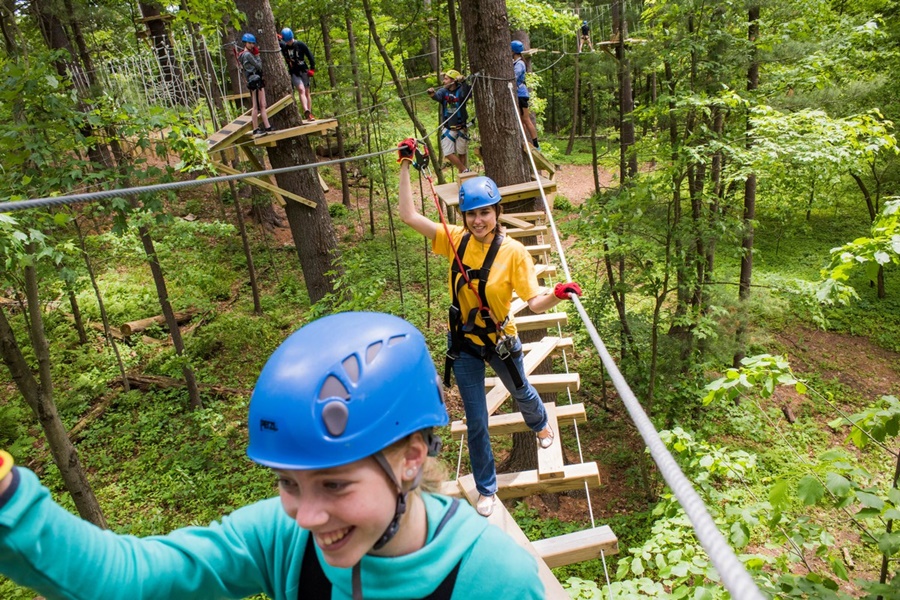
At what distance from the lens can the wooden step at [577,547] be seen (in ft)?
8.39

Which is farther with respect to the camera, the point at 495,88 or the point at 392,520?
the point at 495,88

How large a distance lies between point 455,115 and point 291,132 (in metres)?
2.05

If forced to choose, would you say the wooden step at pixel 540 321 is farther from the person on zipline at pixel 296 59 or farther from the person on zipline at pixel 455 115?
the person on zipline at pixel 296 59

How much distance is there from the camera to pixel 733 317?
306 inches

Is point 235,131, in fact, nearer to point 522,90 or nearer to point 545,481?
point 522,90

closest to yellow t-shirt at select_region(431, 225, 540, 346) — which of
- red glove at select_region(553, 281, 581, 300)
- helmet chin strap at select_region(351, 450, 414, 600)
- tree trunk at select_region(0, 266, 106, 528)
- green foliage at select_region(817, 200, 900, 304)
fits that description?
red glove at select_region(553, 281, 581, 300)

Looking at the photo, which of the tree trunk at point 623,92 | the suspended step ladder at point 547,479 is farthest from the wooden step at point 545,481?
the tree trunk at point 623,92

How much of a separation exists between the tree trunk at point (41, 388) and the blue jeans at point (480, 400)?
128 inches

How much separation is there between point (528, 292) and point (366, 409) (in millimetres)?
1987

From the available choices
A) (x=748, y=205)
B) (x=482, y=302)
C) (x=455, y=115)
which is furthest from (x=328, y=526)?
(x=748, y=205)

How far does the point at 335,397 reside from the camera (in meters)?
0.99

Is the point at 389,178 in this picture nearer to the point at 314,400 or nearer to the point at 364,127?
the point at 364,127

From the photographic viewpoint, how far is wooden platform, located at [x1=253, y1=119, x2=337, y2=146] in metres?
6.29

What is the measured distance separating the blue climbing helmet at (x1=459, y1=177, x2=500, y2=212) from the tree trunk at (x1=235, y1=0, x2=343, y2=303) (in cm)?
345
